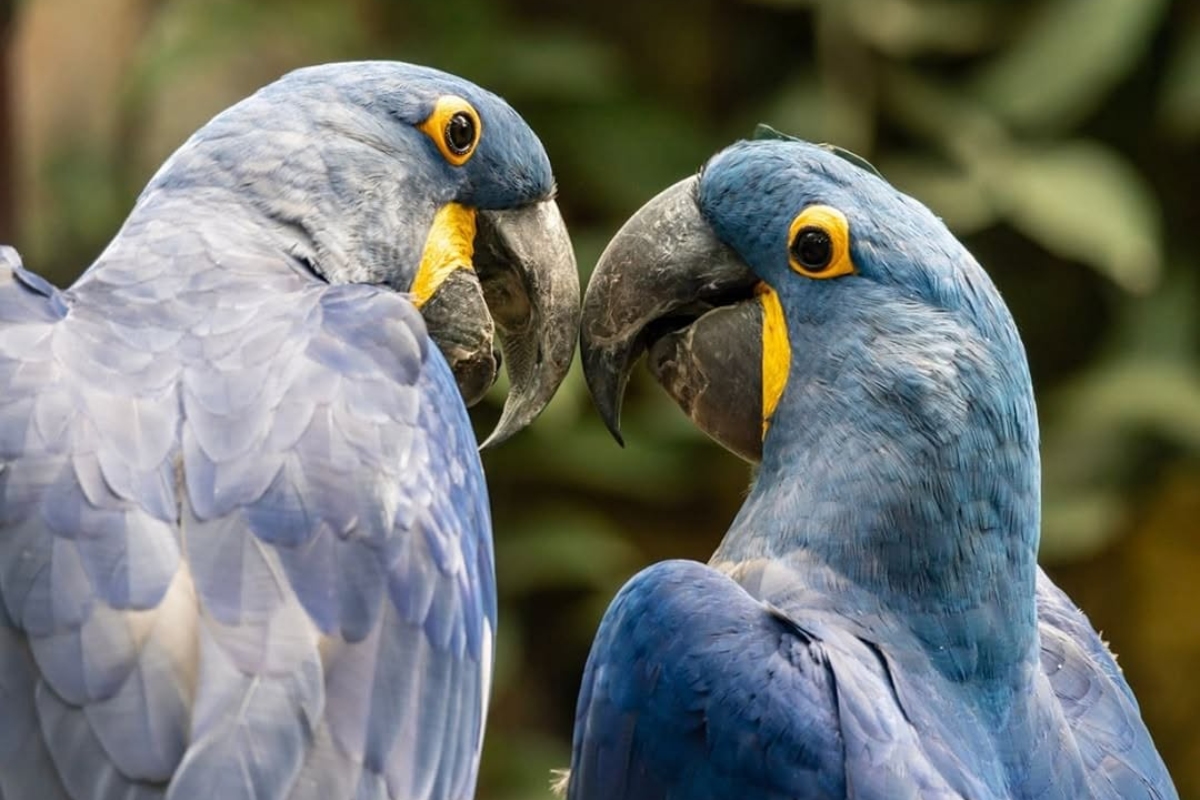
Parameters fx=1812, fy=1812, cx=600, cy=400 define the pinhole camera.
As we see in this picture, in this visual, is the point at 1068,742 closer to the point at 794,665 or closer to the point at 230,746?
the point at 794,665

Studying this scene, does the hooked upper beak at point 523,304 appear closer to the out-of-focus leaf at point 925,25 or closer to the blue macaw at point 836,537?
the blue macaw at point 836,537

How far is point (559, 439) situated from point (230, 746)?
2459 mm

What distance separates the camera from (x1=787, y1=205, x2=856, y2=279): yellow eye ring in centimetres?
167

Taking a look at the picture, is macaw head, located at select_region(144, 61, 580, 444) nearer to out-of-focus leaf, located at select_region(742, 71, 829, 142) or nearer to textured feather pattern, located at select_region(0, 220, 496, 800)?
textured feather pattern, located at select_region(0, 220, 496, 800)

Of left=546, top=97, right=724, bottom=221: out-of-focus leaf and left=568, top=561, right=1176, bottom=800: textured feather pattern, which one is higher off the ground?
left=546, top=97, right=724, bottom=221: out-of-focus leaf

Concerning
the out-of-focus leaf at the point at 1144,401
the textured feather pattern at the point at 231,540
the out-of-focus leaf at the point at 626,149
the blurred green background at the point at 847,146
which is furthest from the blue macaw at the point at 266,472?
the out-of-focus leaf at the point at 1144,401

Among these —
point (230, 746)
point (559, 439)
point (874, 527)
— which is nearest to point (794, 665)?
point (874, 527)

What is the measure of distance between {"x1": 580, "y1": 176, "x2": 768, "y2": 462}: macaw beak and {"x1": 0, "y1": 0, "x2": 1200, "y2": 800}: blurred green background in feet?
5.76

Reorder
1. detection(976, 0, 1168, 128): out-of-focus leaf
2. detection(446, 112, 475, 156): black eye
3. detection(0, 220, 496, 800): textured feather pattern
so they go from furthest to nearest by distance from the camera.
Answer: detection(976, 0, 1168, 128): out-of-focus leaf → detection(446, 112, 475, 156): black eye → detection(0, 220, 496, 800): textured feather pattern

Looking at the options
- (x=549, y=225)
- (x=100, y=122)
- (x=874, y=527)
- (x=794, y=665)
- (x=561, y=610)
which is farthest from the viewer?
(x=100, y=122)

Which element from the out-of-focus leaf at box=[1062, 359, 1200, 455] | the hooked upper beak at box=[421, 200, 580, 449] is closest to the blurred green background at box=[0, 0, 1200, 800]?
the out-of-focus leaf at box=[1062, 359, 1200, 455]

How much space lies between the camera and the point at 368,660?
136 centimetres

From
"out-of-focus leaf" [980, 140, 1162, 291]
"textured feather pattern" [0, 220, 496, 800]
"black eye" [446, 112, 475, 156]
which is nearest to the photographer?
"textured feather pattern" [0, 220, 496, 800]

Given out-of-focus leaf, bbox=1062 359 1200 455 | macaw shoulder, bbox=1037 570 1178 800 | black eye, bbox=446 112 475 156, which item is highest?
black eye, bbox=446 112 475 156
